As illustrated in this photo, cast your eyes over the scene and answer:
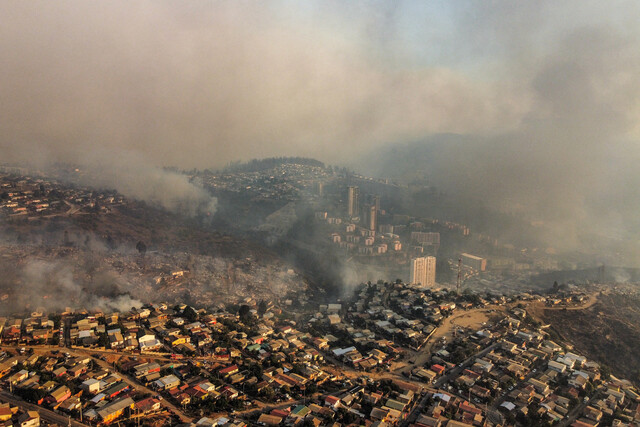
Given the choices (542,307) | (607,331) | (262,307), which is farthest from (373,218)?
(607,331)

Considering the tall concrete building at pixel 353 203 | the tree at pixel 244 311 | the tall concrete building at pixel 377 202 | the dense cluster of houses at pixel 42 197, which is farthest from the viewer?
the tall concrete building at pixel 377 202

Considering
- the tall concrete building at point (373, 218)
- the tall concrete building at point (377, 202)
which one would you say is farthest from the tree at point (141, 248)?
the tall concrete building at point (377, 202)

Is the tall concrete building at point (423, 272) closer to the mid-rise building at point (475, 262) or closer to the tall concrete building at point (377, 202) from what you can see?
the mid-rise building at point (475, 262)

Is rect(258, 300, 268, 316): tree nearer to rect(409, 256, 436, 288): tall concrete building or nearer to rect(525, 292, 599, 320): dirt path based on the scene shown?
rect(409, 256, 436, 288): tall concrete building

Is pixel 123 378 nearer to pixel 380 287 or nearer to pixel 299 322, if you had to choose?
pixel 299 322

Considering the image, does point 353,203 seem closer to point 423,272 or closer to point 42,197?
point 423,272

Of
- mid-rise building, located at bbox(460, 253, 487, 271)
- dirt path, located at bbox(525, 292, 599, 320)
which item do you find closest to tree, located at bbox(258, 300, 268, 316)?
dirt path, located at bbox(525, 292, 599, 320)

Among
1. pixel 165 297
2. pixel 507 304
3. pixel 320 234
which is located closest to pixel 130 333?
pixel 165 297
